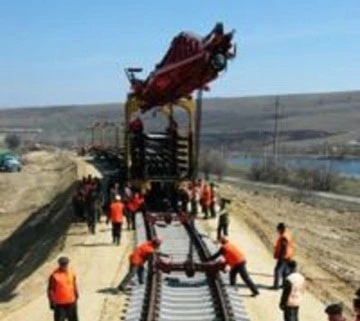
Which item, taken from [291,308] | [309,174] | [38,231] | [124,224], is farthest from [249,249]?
[309,174]

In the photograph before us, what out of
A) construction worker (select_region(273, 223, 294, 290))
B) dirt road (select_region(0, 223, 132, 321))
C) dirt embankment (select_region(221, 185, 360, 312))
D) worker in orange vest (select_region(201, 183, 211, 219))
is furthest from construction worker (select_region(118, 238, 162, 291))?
worker in orange vest (select_region(201, 183, 211, 219))

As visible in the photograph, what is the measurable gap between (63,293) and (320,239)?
84.7 ft

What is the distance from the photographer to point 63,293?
1648 cm

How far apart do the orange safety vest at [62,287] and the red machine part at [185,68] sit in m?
8.57

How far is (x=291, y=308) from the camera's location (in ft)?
53.4

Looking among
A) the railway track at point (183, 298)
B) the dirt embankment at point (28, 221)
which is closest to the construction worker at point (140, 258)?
the railway track at point (183, 298)

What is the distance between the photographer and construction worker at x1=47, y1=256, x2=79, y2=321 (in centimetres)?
1641

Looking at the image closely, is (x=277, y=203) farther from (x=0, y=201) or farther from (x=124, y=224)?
(x=124, y=224)

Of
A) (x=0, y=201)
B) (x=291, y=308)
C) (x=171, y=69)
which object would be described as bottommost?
(x=0, y=201)

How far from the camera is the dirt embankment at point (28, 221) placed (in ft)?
103

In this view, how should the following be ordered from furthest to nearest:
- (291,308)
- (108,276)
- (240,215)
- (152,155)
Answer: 1. (240,215)
2. (152,155)
3. (108,276)
4. (291,308)

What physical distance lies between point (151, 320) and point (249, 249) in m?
11.6

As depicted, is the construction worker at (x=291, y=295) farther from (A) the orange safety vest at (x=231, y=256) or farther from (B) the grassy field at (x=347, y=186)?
(B) the grassy field at (x=347, y=186)

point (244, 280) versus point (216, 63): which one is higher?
point (216, 63)
